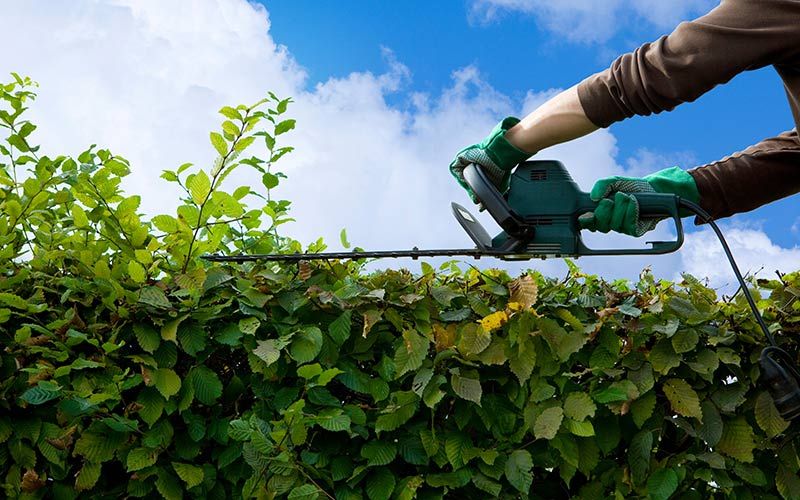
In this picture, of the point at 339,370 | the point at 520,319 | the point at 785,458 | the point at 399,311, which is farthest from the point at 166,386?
the point at 785,458

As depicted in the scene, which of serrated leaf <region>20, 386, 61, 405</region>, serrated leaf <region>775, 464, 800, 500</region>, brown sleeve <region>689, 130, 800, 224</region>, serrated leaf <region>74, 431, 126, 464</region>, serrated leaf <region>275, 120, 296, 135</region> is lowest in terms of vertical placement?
serrated leaf <region>74, 431, 126, 464</region>

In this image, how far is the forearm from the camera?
264 cm

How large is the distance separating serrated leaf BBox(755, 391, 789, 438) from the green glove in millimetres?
1148

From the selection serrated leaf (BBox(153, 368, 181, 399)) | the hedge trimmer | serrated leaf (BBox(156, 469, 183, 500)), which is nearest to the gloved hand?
the hedge trimmer

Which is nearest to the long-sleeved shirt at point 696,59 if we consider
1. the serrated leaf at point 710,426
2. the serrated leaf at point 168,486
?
the serrated leaf at point 710,426

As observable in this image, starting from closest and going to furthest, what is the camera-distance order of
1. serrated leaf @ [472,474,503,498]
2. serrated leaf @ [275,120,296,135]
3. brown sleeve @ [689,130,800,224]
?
1. serrated leaf @ [472,474,503,498]
2. serrated leaf @ [275,120,296,135]
3. brown sleeve @ [689,130,800,224]

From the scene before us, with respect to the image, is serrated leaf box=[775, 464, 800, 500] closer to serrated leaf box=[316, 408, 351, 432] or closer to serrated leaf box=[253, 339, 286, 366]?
serrated leaf box=[316, 408, 351, 432]

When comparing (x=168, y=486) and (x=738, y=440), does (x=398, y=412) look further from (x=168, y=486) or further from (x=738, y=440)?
(x=738, y=440)

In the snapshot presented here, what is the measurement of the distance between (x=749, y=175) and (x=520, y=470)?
5.30ft

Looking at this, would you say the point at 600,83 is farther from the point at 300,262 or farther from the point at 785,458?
the point at 785,458

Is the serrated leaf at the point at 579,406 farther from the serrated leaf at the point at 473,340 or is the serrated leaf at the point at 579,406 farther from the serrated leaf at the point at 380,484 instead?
the serrated leaf at the point at 380,484

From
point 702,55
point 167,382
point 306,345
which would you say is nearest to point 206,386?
point 167,382

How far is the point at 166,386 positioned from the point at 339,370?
553 millimetres

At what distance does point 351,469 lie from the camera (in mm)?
2537
